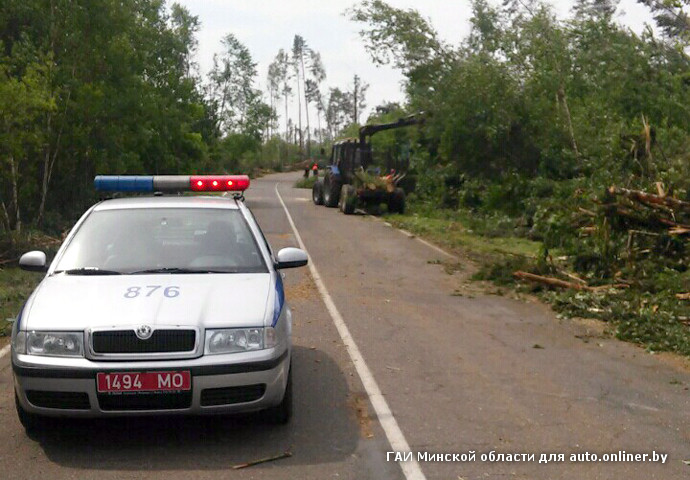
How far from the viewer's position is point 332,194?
109 feet

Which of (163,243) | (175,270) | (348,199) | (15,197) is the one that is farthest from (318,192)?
(175,270)

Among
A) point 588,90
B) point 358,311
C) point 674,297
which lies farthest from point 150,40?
point 674,297

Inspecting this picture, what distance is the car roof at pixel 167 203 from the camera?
24.7 feet

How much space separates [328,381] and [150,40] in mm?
22292

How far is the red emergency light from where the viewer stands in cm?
805

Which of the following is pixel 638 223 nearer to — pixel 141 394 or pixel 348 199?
pixel 141 394

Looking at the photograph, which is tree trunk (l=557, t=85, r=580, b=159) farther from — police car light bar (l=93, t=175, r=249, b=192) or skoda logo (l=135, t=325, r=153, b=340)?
skoda logo (l=135, t=325, r=153, b=340)

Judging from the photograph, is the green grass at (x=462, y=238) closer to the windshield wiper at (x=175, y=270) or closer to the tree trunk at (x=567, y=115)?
the tree trunk at (x=567, y=115)

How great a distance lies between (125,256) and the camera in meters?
6.91

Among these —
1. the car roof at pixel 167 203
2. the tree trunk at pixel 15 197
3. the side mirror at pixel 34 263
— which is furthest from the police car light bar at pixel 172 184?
the tree trunk at pixel 15 197

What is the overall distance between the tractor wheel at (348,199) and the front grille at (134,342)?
24.2 metres


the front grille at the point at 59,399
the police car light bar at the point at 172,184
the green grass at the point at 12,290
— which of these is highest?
the police car light bar at the point at 172,184

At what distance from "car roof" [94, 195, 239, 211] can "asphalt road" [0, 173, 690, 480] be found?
1.66 metres

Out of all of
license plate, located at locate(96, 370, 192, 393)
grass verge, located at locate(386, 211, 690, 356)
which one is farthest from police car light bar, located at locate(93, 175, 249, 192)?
grass verge, located at locate(386, 211, 690, 356)
